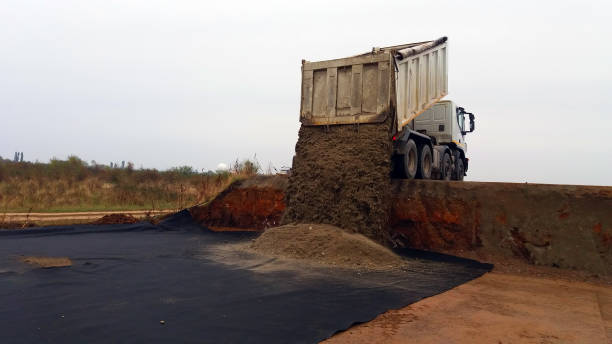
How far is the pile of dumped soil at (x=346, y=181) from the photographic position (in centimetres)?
741

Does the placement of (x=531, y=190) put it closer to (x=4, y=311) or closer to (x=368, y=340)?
(x=368, y=340)

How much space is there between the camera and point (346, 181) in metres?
7.55

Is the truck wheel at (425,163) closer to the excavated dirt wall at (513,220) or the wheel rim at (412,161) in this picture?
the wheel rim at (412,161)

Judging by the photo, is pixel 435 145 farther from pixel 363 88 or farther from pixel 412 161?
pixel 363 88

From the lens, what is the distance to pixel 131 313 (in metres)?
3.57

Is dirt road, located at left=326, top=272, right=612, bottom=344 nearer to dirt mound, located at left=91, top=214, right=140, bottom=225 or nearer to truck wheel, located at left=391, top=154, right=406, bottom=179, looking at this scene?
truck wheel, located at left=391, top=154, right=406, bottom=179

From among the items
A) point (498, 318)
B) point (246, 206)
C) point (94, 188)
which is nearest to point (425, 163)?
point (246, 206)

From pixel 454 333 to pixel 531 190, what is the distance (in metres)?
4.39

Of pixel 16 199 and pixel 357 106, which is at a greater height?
pixel 357 106

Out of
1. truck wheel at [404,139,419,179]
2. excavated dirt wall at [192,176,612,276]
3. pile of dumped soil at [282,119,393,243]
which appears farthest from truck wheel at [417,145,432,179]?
pile of dumped soil at [282,119,393,243]

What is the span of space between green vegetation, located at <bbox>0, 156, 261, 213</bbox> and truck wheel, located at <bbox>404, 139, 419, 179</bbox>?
4866 millimetres

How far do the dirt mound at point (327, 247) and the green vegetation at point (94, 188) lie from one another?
15.5 feet

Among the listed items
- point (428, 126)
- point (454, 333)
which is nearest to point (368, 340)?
point (454, 333)

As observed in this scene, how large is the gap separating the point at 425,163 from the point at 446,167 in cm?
200
